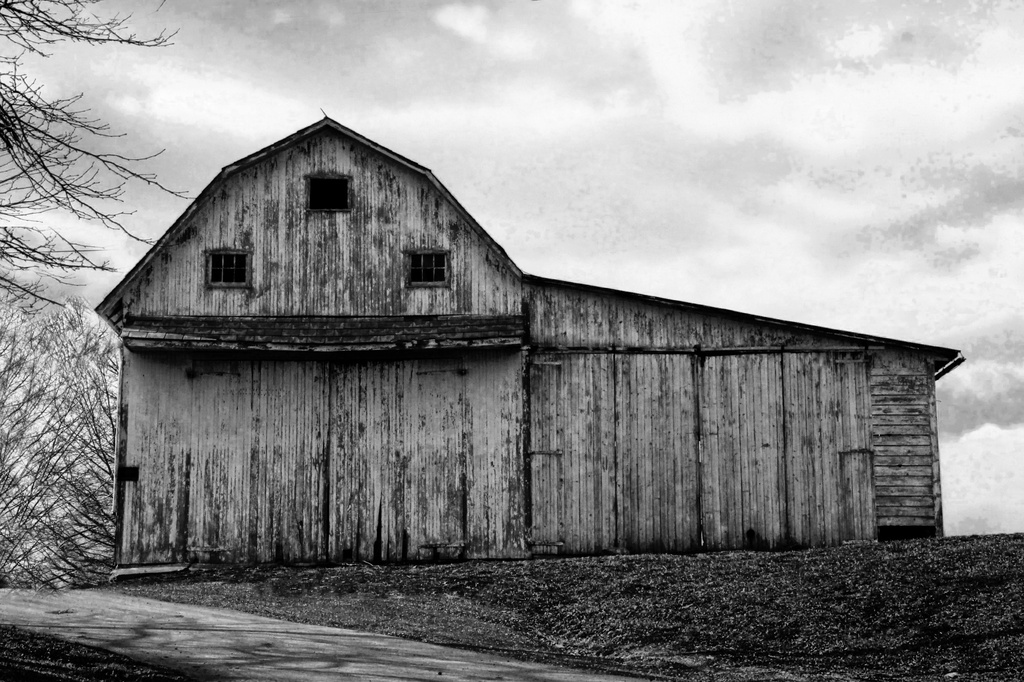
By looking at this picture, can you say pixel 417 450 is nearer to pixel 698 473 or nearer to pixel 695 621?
pixel 698 473

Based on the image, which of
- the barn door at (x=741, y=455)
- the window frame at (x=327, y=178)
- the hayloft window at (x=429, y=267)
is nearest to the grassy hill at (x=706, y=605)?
the barn door at (x=741, y=455)

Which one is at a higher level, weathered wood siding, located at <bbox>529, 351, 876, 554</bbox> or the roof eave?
the roof eave

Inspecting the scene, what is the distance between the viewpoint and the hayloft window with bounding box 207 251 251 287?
70.7 feet

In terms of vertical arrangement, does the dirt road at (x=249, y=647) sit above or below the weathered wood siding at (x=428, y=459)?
below

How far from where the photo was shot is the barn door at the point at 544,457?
20938mm

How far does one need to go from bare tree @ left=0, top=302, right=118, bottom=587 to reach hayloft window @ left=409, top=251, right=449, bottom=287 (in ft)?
22.1

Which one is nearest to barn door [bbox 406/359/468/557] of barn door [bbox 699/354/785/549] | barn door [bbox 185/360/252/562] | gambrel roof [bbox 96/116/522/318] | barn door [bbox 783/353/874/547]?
gambrel roof [bbox 96/116/522/318]

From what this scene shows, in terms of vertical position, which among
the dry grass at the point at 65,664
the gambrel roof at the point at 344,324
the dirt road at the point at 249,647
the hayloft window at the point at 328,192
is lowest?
the dirt road at the point at 249,647

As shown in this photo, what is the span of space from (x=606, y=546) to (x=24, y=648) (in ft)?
36.9

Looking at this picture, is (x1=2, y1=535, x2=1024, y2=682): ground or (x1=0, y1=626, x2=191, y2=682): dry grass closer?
(x1=0, y1=626, x2=191, y2=682): dry grass

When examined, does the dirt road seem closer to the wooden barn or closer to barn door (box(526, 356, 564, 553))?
the wooden barn

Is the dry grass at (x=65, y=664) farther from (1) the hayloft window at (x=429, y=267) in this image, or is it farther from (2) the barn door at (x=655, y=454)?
(2) the barn door at (x=655, y=454)

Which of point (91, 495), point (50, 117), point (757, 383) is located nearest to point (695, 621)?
point (757, 383)

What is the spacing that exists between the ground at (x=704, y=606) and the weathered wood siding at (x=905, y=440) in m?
2.39
